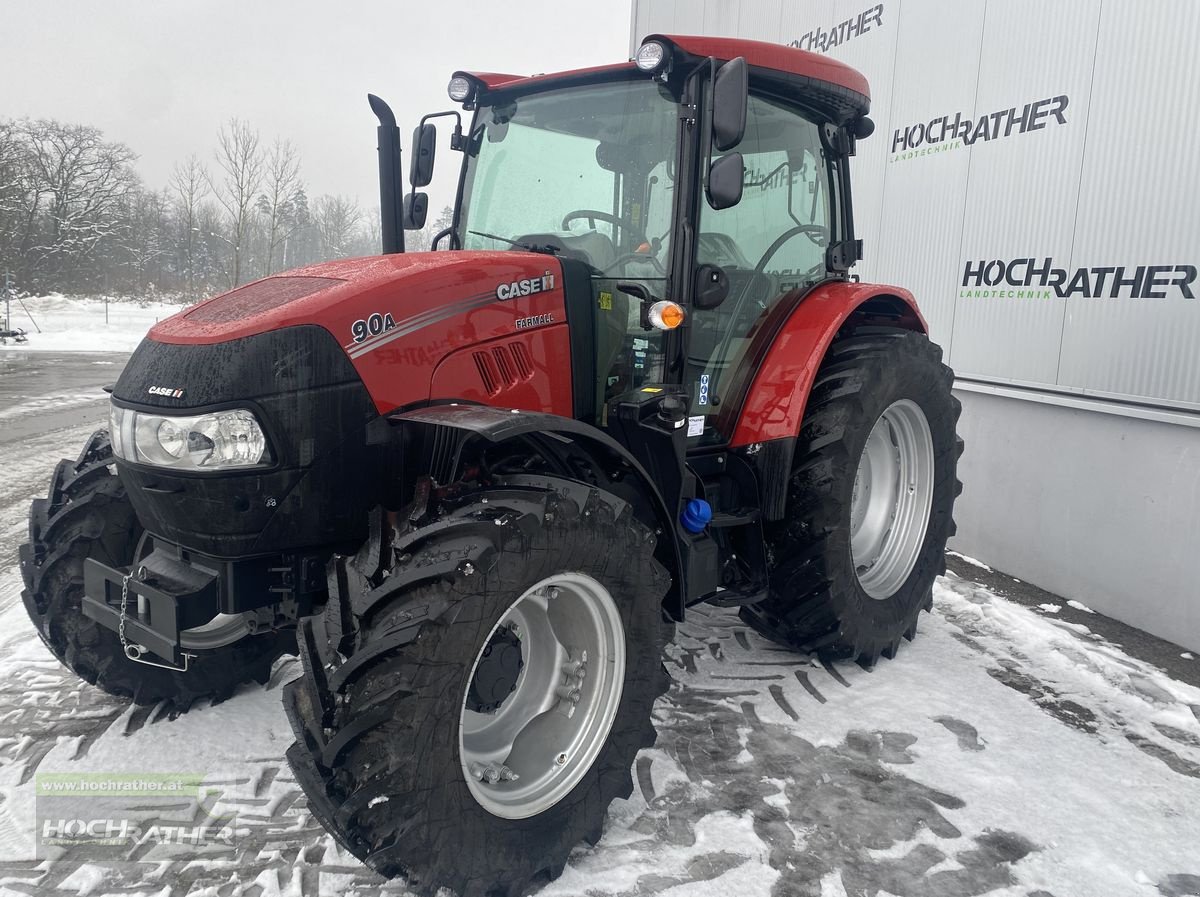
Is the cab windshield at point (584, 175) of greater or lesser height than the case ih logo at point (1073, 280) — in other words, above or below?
above

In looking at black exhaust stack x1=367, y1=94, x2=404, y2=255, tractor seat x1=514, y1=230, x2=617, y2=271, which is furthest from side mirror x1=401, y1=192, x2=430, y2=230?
tractor seat x1=514, y1=230, x2=617, y2=271

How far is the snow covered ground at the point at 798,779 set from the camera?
2.29 m

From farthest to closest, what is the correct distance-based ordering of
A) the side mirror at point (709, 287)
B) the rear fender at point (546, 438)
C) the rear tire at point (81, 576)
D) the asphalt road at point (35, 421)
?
the asphalt road at point (35, 421) < the side mirror at point (709, 287) < the rear tire at point (81, 576) < the rear fender at point (546, 438)

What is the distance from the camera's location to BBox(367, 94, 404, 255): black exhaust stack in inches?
110

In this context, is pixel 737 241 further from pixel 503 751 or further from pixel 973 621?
pixel 973 621

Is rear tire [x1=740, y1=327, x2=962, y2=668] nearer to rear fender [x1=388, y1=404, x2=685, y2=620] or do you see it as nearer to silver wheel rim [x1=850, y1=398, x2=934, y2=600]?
silver wheel rim [x1=850, y1=398, x2=934, y2=600]

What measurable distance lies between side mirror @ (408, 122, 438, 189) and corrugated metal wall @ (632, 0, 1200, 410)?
3.39 m

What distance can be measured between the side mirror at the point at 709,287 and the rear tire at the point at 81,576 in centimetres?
177

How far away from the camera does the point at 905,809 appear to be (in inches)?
104

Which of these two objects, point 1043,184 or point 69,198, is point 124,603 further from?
point 69,198

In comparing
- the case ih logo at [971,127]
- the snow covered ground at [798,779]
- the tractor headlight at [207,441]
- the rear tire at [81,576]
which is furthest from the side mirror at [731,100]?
the case ih logo at [971,127]

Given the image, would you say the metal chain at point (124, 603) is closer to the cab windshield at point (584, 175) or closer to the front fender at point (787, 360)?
the cab windshield at point (584, 175)

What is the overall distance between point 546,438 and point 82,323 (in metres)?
28.3

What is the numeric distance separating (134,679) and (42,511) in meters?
0.64
